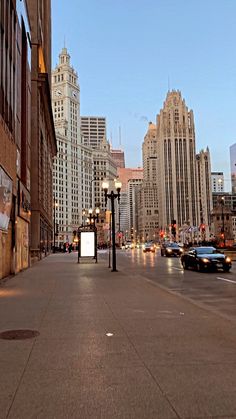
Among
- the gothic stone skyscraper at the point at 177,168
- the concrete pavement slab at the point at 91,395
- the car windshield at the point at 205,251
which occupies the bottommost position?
the concrete pavement slab at the point at 91,395

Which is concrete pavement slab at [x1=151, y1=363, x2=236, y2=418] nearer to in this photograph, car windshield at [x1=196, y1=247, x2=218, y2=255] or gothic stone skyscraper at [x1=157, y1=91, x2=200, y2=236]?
car windshield at [x1=196, y1=247, x2=218, y2=255]

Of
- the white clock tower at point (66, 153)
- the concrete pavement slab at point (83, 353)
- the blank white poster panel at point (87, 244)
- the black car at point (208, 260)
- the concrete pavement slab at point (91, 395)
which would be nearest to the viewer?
the concrete pavement slab at point (91, 395)

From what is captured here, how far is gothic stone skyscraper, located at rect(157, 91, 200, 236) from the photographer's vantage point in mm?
143125

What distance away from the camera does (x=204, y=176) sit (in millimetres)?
128250

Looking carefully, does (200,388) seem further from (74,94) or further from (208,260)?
(74,94)

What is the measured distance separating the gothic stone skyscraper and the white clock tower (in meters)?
36.1

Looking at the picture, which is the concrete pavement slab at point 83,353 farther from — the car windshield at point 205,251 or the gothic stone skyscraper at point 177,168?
the gothic stone skyscraper at point 177,168

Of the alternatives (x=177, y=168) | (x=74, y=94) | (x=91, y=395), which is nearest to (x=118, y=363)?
(x=91, y=395)

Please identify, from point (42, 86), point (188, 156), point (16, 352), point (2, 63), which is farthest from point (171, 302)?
point (188, 156)

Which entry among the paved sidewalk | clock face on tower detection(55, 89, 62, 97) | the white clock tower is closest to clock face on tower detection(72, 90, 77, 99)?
the white clock tower

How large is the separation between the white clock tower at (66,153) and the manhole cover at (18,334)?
508ft

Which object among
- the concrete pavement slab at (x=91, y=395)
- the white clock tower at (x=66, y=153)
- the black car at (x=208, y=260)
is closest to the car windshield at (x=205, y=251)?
the black car at (x=208, y=260)

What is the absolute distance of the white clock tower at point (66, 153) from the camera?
16712cm

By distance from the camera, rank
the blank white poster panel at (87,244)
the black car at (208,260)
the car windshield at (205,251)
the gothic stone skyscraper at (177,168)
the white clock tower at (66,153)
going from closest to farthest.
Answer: the black car at (208,260) → the car windshield at (205,251) → the blank white poster panel at (87,244) → the gothic stone skyscraper at (177,168) → the white clock tower at (66,153)
